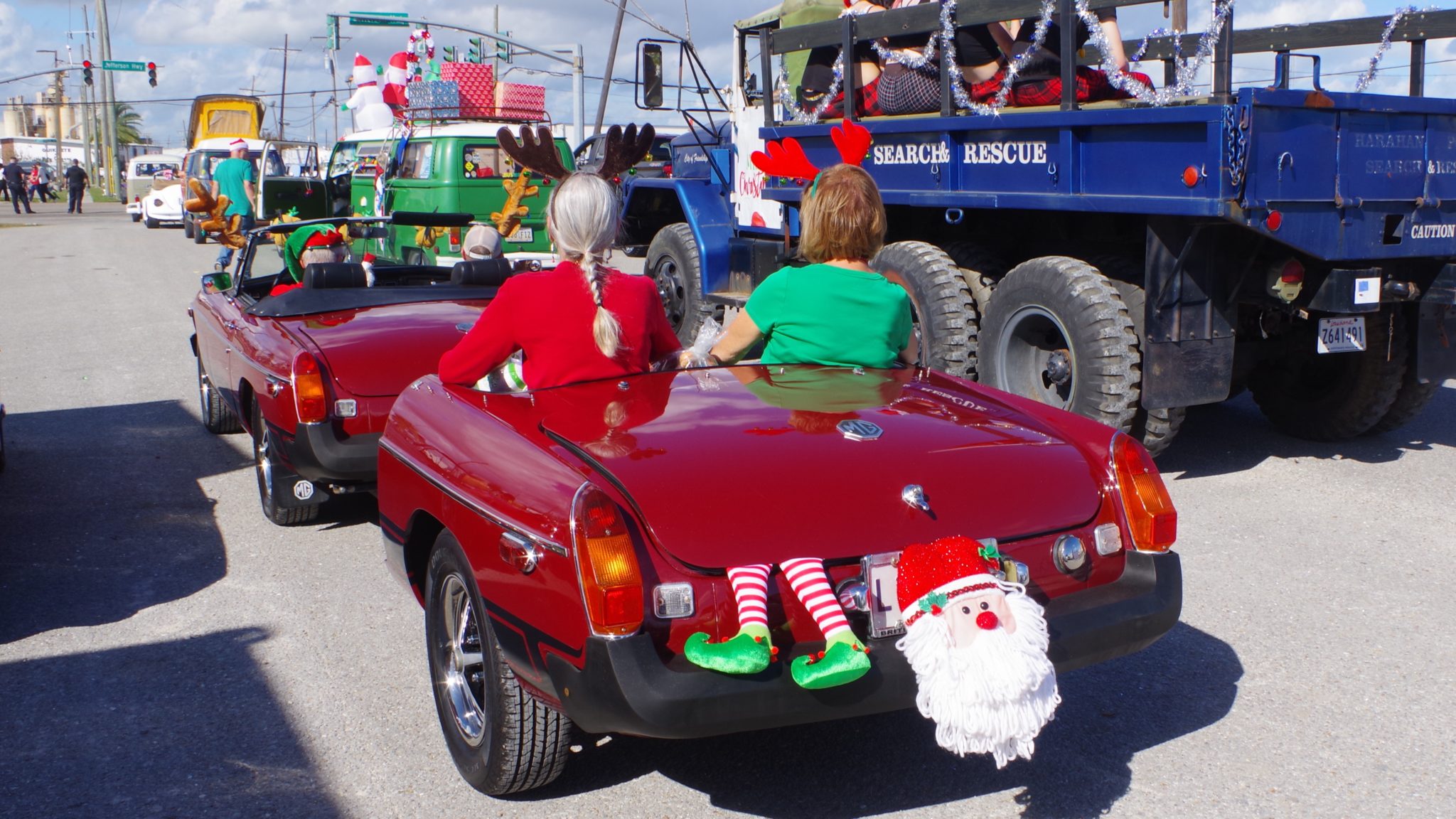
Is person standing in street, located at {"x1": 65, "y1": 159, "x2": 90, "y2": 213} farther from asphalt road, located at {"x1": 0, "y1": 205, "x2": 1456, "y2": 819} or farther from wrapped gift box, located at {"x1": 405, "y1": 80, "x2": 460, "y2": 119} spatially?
asphalt road, located at {"x1": 0, "y1": 205, "x2": 1456, "y2": 819}

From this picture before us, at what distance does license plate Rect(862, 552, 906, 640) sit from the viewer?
2939 mm

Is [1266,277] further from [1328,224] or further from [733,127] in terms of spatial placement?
[733,127]

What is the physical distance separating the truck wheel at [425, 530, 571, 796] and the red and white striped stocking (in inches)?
29.1

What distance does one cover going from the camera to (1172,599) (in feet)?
10.7

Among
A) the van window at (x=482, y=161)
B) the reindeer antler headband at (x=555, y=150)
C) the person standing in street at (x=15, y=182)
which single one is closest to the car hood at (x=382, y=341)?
the reindeer antler headband at (x=555, y=150)

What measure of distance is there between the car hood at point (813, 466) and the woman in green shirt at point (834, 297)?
392mm

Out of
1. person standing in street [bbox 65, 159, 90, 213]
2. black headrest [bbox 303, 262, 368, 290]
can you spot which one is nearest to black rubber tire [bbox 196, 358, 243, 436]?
black headrest [bbox 303, 262, 368, 290]

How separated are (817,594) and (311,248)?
553 centimetres

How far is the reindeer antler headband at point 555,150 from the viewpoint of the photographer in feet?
16.3

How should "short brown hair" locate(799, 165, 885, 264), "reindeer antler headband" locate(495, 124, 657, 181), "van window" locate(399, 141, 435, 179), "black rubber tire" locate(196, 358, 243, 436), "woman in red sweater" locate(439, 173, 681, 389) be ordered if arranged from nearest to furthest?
"woman in red sweater" locate(439, 173, 681, 389) < "short brown hair" locate(799, 165, 885, 264) < "reindeer antler headband" locate(495, 124, 657, 181) < "black rubber tire" locate(196, 358, 243, 436) < "van window" locate(399, 141, 435, 179)

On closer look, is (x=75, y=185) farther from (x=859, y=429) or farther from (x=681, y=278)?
(x=859, y=429)

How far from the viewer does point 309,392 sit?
5355 millimetres

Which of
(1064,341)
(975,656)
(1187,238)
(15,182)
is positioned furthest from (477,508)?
(15,182)

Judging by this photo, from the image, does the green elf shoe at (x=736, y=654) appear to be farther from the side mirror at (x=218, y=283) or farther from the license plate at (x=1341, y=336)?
the side mirror at (x=218, y=283)
